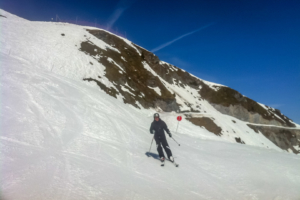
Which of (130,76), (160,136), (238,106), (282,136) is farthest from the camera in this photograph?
(238,106)

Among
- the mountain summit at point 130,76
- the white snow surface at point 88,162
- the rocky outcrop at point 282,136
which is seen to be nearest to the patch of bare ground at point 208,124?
the mountain summit at point 130,76

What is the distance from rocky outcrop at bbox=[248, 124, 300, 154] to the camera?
57.7m

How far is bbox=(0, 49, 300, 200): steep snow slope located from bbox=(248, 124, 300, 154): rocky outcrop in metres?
53.6

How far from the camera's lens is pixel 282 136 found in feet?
200

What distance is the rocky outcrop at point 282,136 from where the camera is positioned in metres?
57.7

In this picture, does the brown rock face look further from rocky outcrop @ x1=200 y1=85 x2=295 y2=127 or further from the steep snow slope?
the steep snow slope

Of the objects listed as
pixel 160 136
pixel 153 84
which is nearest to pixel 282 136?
pixel 153 84

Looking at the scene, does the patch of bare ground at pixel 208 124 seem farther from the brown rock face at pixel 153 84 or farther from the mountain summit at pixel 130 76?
the brown rock face at pixel 153 84

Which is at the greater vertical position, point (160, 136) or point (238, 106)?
point (238, 106)

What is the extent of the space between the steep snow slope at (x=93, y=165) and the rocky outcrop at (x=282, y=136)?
53.6 metres

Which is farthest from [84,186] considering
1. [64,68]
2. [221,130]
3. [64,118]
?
[221,130]

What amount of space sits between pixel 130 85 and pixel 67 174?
105ft

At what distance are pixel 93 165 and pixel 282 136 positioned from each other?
7142 centimetres

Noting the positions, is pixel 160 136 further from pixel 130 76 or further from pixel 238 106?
pixel 238 106
